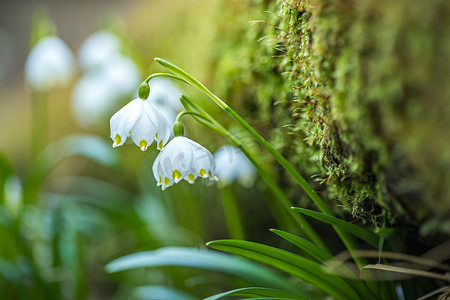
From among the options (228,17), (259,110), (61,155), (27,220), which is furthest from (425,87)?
(27,220)

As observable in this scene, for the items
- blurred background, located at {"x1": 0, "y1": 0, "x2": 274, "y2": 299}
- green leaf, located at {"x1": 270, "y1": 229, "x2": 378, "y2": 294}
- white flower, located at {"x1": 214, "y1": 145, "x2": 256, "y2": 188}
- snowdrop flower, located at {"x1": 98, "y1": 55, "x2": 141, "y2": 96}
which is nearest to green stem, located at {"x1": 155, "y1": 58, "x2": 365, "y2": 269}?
green leaf, located at {"x1": 270, "y1": 229, "x2": 378, "y2": 294}

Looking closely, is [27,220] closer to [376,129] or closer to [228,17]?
[228,17]

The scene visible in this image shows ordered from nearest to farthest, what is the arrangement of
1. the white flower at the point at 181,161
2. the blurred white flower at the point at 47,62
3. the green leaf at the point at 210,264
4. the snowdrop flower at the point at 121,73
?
the white flower at the point at 181,161 → the green leaf at the point at 210,264 → the blurred white flower at the point at 47,62 → the snowdrop flower at the point at 121,73

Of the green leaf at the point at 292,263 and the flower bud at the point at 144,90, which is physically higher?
the flower bud at the point at 144,90

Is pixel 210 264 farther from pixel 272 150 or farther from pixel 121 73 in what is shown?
pixel 121 73

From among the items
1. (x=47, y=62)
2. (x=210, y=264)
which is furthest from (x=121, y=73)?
(x=210, y=264)

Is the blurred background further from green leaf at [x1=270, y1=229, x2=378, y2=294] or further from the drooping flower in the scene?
green leaf at [x1=270, y1=229, x2=378, y2=294]

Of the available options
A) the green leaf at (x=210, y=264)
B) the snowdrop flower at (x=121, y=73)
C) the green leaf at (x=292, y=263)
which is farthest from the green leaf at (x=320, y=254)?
the snowdrop flower at (x=121, y=73)

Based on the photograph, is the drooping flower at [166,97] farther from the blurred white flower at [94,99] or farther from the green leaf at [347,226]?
the green leaf at [347,226]
